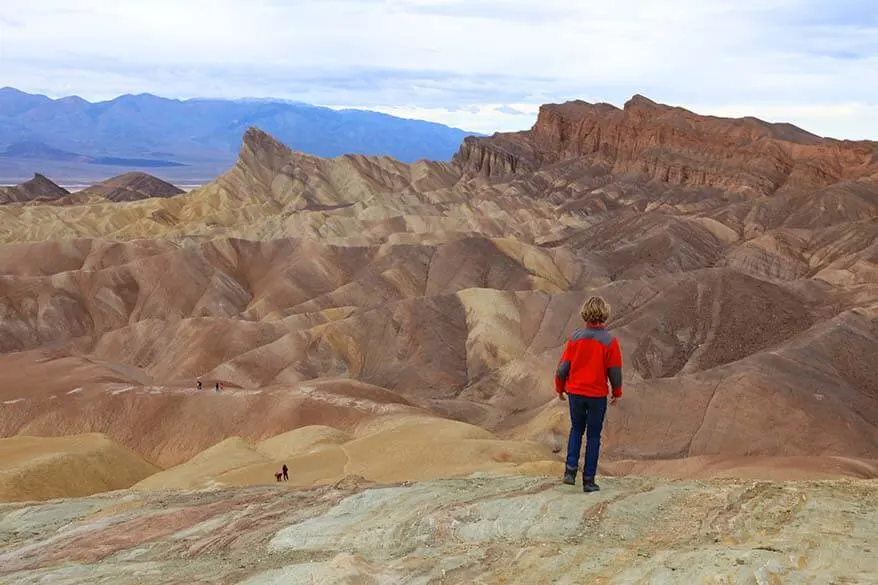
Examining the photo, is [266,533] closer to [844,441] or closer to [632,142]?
[844,441]

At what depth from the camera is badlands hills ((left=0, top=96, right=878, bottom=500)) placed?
3428cm

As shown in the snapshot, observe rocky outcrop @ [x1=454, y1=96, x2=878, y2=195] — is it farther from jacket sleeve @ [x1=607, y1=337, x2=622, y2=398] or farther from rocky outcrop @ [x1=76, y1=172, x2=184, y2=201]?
A: jacket sleeve @ [x1=607, y1=337, x2=622, y2=398]

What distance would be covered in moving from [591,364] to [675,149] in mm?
124147

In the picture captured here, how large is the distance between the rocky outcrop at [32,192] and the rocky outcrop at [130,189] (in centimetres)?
609

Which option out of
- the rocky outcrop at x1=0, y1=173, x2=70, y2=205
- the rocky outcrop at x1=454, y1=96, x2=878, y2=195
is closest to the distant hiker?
the rocky outcrop at x1=454, y1=96, x2=878, y2=195

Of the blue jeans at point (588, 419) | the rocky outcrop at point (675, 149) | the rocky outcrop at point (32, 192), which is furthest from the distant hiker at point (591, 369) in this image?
the rocky outcrop at point (32, 192)

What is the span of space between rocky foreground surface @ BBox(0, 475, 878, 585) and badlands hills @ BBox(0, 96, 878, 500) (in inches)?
287

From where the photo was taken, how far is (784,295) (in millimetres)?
60469

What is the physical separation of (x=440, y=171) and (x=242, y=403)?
377ft

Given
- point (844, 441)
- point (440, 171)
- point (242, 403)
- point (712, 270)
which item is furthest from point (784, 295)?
point (440, 171)

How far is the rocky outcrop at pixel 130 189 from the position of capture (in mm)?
164375

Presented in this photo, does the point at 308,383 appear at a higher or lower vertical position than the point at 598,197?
lower

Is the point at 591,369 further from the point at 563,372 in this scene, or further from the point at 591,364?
the point at 563,372

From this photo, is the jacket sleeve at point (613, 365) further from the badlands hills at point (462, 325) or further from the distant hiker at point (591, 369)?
the badlands hills at point (462, 325)
